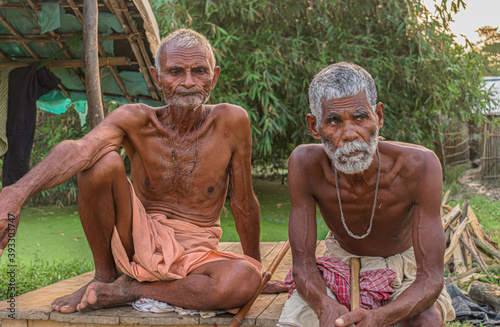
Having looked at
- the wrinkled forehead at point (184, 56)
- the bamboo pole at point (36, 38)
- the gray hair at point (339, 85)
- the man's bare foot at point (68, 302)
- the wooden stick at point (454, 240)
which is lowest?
the wooden stick at point (454, 240)

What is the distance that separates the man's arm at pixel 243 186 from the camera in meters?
2.65

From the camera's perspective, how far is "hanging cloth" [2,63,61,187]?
4371mm

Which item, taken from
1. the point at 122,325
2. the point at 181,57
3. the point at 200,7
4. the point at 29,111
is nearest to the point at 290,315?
the point at 122,325

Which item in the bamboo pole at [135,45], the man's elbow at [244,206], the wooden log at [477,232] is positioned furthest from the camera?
the wooden log at [477,232]

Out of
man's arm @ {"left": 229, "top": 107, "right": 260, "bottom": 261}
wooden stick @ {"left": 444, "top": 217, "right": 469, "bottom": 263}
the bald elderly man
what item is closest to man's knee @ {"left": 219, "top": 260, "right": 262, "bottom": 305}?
the bald elderly man

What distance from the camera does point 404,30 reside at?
6.90 metres

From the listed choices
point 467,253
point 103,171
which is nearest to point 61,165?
point 103,171

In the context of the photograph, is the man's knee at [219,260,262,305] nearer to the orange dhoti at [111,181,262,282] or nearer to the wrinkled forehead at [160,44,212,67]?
the orange dhoti at [111,181,262,282]

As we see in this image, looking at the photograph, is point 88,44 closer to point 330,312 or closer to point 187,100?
point 187,100

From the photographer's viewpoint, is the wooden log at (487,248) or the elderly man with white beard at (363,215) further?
the wooden log at (487,248)

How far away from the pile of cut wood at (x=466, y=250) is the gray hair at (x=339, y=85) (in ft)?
7.59

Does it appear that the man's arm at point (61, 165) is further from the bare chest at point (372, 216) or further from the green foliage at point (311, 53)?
the green foliage at point (311, 53)

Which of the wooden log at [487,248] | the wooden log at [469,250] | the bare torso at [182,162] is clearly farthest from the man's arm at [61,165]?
the wooden log at [487,248]

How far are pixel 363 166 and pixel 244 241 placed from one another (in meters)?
1.06
